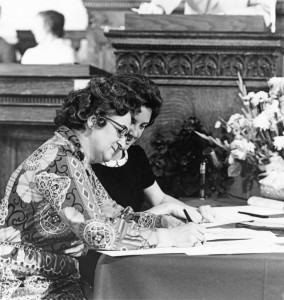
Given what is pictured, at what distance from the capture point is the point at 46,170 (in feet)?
5.23

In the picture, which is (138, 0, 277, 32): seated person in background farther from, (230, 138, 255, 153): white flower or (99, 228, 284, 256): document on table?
(99, 228, 284, 256): document on table

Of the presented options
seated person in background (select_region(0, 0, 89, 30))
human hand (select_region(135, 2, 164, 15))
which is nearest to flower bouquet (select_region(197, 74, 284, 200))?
human hand (select_region(135, 2, 164, 15))

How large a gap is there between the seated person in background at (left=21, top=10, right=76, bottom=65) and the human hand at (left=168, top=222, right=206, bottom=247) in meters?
3.39

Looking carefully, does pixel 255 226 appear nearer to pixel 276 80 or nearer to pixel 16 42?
pixel 276 80

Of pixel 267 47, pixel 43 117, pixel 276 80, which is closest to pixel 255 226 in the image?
pixel 276 80

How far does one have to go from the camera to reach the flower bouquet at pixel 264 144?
7.93ft

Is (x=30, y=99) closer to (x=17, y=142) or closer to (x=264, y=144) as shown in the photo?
(x=17, y=142)

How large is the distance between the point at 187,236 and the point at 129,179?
113 centimetres

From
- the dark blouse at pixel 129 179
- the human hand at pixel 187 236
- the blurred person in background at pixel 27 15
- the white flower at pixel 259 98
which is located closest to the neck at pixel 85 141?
the human hand at pixel 187 236

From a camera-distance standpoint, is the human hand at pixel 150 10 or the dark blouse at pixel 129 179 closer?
the dark blouse at pixel 129 179

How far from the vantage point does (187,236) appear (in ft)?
5.15

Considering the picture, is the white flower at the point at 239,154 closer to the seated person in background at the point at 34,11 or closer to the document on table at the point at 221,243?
the document on table at the point at 221,243

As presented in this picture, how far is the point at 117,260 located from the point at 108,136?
15.2 inches

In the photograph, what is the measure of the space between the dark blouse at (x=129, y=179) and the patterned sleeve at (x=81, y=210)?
978 mm
